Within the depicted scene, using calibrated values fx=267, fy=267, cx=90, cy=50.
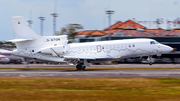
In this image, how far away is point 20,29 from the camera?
131 ft

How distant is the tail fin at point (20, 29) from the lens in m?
40.1

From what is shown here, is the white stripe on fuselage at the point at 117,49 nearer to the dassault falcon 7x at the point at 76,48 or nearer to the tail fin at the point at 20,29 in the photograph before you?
the dassault falcon 7x at the point at 76,48

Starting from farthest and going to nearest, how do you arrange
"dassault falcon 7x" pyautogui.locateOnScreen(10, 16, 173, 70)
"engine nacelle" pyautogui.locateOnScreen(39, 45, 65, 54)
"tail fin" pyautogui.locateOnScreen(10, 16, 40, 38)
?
"tail fin" pyautogui.locateOnScreen(10, 16, 40, 38), "engine nacelle" pyautogui.locateOnScreen(39, 45, 65, 54), "dassault falcon 7x" pyautogui.locateOnScreen(10, 16, 173, 70)

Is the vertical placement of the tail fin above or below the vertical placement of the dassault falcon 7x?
above

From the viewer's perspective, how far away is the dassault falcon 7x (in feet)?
128

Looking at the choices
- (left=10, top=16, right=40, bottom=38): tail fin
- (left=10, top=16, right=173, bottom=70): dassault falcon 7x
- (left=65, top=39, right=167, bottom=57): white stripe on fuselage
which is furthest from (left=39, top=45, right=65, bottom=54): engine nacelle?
(left=10, top=16, right=40, bottom=38): tail fin

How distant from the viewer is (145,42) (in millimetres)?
39438

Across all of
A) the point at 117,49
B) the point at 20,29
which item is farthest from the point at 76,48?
the point at 20,29

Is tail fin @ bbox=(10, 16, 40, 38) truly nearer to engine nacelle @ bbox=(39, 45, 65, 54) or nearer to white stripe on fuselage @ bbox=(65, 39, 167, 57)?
engine nacelle @ bbox=(39, 45, 65, 54)

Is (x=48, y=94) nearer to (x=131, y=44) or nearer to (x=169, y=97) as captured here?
(x=169, y=97)

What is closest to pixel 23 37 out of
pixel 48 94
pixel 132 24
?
pixel 48 94

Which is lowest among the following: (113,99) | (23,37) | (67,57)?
(113,99)

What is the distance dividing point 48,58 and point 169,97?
27.2m

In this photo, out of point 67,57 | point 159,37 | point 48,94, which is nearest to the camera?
point 48,94
